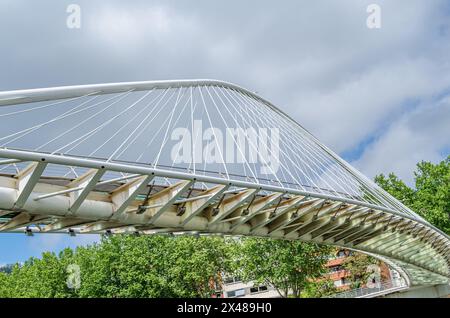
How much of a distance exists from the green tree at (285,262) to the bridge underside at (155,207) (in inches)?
739

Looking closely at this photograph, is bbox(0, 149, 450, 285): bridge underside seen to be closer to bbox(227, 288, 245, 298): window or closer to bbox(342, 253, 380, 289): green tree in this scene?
bbox(342, 253, 380, 289): green tree

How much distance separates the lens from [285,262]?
48.3 m

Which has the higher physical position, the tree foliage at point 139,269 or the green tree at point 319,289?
the tree foliage at point 139,269

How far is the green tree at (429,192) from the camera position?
55.9 meters

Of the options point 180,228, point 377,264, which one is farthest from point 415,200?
point 180,228

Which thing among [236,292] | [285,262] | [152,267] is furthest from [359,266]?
[236,292]

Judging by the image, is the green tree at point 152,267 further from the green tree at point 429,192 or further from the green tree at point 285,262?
the green tree at point 429,192

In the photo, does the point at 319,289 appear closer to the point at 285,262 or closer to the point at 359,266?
the point at 359,266

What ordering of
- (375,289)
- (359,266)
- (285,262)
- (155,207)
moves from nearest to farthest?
1. (155,207)
2. (285,262)
3. (375,289)
4. (359,266)

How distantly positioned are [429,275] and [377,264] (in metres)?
8.56

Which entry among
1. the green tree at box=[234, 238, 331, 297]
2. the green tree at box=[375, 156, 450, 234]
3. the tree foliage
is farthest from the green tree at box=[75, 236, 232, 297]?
the green tree at box=[375, 156, 450, 234]

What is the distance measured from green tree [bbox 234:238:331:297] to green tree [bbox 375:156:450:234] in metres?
14.4

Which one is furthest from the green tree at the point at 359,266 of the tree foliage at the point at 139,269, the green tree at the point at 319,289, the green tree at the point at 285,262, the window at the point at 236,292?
the window at the point at 236,292

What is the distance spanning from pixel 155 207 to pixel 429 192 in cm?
4949
